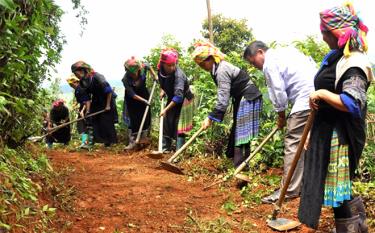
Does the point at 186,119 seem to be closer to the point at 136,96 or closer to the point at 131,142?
the point at 136,96

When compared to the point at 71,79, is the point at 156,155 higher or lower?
lower

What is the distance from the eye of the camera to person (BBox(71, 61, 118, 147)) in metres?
7.40

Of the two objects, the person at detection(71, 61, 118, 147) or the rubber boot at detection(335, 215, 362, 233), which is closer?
the rubber boot at detection(335, 215, 362, 233)

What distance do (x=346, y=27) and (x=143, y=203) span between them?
7.88 feet

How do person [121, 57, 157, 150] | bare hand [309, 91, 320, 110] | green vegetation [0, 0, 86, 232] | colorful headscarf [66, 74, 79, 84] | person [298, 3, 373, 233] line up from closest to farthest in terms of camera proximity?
green vegetation [0, 0, 86, 232] < person [298, 3, 373, 233] < bare hand [309, 91, 320, 110] < person [121, 57, 157, 150] < colorful headscarf [66, 74, 79, 84]

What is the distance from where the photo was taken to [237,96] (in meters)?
4.97

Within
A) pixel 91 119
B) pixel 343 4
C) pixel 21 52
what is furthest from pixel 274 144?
pixel 91 119

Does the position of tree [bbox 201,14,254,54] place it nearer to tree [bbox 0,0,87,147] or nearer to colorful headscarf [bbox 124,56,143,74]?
colorful headscarf [bbox 124,56,143,74]

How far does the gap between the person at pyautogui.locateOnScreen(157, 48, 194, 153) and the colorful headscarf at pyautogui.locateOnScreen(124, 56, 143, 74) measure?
677 millimetres

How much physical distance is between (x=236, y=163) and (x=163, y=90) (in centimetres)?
244

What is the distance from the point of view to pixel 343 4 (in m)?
2.74

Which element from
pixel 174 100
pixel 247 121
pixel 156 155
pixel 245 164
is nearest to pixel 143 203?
pixel 245 164

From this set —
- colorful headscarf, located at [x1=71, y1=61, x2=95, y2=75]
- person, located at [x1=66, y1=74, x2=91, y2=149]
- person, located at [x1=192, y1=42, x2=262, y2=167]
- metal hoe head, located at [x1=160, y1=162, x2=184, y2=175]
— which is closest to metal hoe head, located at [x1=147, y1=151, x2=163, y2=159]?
metal hoe head, located at [x1=160, y1=162, x2=184, y2=175]

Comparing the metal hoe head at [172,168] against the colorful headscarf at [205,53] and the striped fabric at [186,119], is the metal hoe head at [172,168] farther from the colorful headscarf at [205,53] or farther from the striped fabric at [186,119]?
the colorful headscarf at [205,53]
